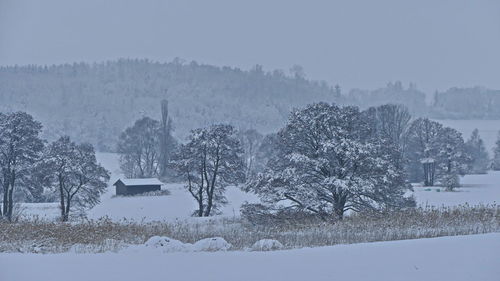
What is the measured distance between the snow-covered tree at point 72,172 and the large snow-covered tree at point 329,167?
19897 millimetres

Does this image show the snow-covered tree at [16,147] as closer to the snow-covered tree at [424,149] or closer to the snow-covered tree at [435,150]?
the snow-covered tree at [435,150]

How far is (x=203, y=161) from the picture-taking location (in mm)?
44312

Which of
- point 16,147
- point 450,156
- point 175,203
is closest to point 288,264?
point 16,147

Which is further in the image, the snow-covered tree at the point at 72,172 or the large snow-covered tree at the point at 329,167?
the snow-covered tree at the point at 72,172

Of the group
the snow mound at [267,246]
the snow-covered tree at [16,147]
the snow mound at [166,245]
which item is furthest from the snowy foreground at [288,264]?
the snow-covered tree at [16,147]

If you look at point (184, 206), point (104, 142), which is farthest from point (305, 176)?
point (104, 142)

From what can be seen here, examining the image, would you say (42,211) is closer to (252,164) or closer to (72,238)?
(72,238)

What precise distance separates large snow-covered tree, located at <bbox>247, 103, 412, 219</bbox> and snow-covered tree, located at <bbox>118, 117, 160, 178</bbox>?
64.6 metres

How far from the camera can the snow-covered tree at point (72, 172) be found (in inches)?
1607

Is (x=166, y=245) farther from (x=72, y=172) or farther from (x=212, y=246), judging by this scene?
(x=72, y=172)

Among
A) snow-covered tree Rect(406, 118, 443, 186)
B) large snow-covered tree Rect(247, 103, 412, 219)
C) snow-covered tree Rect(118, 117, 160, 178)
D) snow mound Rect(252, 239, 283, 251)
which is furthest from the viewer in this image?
snow-covered tree Rect(118, 117, 160, 178)

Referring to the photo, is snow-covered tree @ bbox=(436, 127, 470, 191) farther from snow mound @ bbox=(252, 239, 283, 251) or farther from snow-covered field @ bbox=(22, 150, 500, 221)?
snow mound @ bbox=(252, 239, 283, 251)

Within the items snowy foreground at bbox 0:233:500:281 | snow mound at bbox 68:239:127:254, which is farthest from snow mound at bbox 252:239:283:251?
snow mound at bbox 68:239:127:254

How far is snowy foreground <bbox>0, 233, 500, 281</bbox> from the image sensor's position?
10.2 meters
